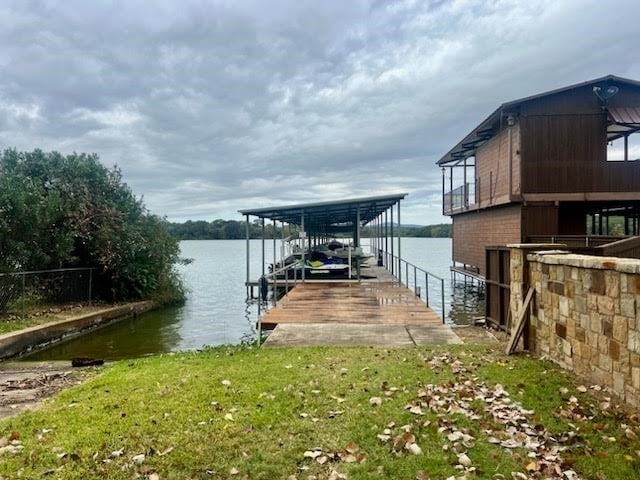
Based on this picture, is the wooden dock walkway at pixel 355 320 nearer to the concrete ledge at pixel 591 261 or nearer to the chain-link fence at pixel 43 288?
the concrete ledge at pixel 591 261

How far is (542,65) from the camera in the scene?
20109 mm

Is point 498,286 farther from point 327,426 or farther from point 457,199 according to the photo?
point 457,199

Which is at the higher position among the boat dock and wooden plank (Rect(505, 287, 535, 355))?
wooden plank (Rect(505, 287, 535, 355))

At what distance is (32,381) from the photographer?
666 centimetres

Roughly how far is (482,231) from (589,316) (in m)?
17.4

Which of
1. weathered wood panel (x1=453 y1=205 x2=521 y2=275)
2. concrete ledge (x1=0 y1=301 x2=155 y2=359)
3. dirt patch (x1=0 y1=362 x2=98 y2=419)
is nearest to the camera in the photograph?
dirt patch (x1=0 y1=362 x2=98 y2=419)

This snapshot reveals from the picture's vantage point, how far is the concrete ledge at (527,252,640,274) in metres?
4.33

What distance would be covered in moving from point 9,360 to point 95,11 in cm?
732

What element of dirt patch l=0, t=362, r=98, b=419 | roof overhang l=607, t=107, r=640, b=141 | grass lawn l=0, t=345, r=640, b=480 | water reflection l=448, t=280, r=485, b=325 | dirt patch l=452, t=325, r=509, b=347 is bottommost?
water reflection l=448, t=280, r=485, b=325

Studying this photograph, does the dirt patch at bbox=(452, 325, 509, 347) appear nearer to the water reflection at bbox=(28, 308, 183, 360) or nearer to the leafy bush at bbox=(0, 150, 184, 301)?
the water reflection at bbox=(28, 308, 183, 360)

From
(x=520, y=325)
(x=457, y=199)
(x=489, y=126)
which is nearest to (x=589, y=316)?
(x=520, y=325)

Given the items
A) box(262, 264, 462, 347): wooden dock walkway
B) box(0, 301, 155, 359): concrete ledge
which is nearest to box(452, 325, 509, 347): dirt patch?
box(262, 264, 462, 347): wooden dock walkway

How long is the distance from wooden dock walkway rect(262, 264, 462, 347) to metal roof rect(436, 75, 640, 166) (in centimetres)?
731

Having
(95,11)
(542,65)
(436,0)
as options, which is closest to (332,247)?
(542,65)
